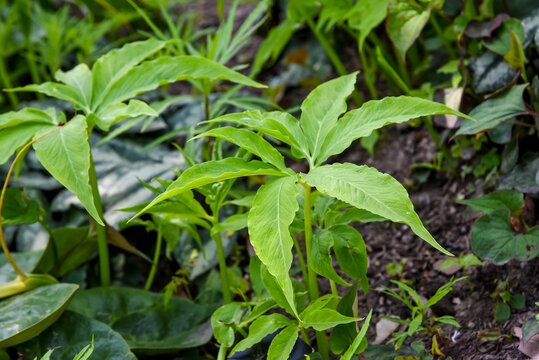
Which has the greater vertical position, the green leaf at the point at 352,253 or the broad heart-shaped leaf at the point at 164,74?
the broad heart-shaped leaf at the point at 164,74

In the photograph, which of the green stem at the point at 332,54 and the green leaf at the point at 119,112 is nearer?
the green leaf at the point at 119,112

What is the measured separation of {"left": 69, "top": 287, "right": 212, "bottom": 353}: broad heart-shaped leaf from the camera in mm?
1311

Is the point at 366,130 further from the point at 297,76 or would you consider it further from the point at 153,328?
the point at 297,76

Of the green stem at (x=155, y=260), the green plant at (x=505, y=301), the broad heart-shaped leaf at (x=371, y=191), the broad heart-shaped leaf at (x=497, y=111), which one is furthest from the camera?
the green stem at (x=155, y=260)

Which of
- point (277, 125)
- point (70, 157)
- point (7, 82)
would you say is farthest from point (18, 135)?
point (7, 82)

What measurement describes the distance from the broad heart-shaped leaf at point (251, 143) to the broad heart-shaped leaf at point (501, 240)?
1.62ft

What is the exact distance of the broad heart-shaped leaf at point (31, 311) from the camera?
1130 mm

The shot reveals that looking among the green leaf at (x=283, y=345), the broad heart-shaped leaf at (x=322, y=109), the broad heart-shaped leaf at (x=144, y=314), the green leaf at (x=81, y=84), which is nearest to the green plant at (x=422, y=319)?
the green leaf at (x=283, y=345)

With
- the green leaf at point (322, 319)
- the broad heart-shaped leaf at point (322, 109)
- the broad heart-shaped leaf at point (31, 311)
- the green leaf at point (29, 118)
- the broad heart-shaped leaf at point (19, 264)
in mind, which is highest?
the green leaf at point (29, 118)

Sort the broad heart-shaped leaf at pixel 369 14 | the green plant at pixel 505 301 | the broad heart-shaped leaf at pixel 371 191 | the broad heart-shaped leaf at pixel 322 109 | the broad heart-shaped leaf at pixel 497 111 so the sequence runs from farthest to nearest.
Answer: the broad heart-shaped leaf at pixel 369 14 < the broad heart-shaped leaf at pixel 497 111 < the green plant at pixel 505 301 < the broad heart-shaped leaf at pixel 322 109 < the broad heart-shaped leaf at pixel 371 191

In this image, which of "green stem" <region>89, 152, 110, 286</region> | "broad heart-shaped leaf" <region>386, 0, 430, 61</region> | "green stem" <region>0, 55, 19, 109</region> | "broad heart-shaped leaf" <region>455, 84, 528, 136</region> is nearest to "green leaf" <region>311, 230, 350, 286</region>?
"broad heart-shaped leaf" <region>455, 84, 528, 136</region>

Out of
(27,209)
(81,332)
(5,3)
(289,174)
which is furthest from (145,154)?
(5,3)

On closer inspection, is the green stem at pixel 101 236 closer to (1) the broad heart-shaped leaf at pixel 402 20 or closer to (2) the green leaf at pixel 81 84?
(2) the green leaf at pixel 81 84

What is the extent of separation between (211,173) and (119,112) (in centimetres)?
35
